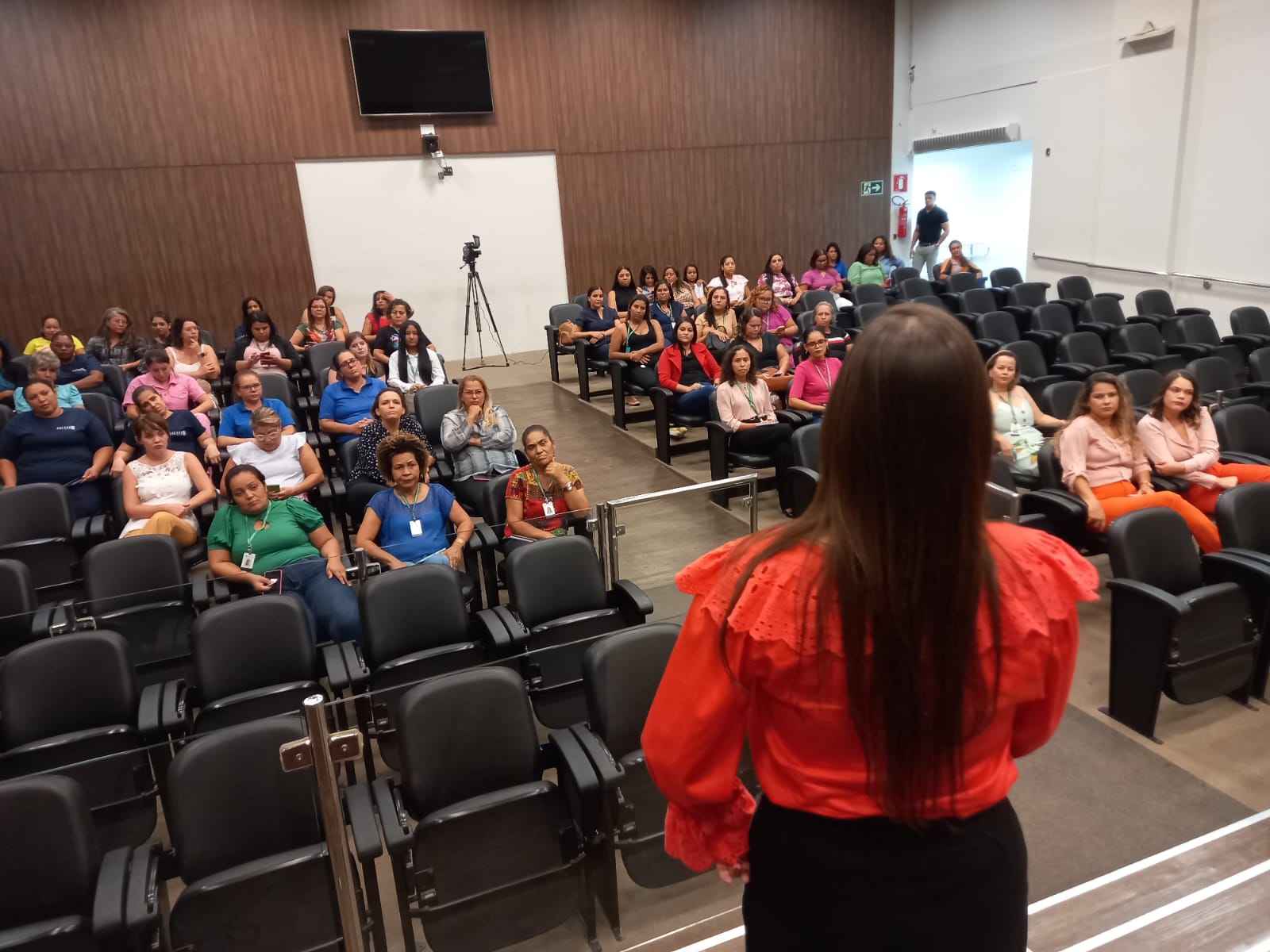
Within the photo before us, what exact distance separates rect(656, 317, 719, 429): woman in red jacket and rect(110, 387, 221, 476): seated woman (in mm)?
3174

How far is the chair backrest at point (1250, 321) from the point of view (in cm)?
767

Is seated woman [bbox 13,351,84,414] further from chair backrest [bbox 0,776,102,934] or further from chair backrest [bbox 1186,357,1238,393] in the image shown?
chair backrest [bbox 1186,357,1238,393]

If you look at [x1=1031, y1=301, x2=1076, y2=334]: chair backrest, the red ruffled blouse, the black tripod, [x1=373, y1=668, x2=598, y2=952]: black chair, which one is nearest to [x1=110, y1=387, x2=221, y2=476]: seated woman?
[x1=373, y1=668, x2=598, y2=952]: black chair

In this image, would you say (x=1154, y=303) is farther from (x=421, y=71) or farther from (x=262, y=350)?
(x=262, y=350)

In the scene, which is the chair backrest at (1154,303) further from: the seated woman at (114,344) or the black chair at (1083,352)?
the seated woman at (114,344)

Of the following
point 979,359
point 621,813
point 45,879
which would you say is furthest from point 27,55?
point 979,359

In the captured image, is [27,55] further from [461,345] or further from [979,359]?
[979,359]

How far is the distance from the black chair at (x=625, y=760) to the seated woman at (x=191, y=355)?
560cm

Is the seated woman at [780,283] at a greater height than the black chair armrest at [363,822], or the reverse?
the seated woman at [780,283]

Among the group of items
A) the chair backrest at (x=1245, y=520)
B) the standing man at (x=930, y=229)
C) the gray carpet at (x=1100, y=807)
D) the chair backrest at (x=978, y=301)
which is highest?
the standing man at (x=930, y=229)

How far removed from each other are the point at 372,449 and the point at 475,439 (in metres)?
0.60

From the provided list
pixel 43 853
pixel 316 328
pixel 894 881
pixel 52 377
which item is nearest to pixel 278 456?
pixel 52 377

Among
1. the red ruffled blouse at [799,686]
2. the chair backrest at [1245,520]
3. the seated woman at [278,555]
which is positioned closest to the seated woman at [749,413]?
the chair backrest at [1245,520]

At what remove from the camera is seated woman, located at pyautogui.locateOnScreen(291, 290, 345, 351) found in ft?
27.2
